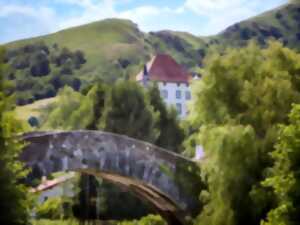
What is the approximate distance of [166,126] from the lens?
54.7m

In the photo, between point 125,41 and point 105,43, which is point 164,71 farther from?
point 105,43

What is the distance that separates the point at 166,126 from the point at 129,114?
8.45 meters

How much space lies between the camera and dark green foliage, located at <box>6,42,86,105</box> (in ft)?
373

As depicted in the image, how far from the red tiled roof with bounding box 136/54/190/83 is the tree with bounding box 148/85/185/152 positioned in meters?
29.6

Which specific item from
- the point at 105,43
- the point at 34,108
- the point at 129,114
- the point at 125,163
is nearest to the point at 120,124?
the point at 129,114

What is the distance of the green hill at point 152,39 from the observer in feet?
479

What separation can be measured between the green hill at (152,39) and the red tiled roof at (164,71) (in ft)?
150

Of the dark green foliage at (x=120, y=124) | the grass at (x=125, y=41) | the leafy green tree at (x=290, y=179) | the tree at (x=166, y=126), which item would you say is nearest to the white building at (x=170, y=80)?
the dark green foliage at (x=120, y=124)

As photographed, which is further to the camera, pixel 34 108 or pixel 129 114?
pixel 34 108

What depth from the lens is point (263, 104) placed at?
82.3 feet

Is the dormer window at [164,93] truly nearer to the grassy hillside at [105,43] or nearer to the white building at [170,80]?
the white building at [170,80]

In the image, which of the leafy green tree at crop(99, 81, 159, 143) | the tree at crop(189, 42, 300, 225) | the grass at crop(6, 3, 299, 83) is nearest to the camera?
the tree at crop(189, 42, 300, 225)

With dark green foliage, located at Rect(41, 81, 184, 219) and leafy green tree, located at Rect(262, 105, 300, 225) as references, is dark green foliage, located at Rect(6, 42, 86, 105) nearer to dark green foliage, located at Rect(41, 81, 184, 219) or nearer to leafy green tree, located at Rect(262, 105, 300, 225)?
dark green foliage, located at Rect(41, 81, 184, 219)

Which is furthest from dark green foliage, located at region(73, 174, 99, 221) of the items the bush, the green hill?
the green hill
